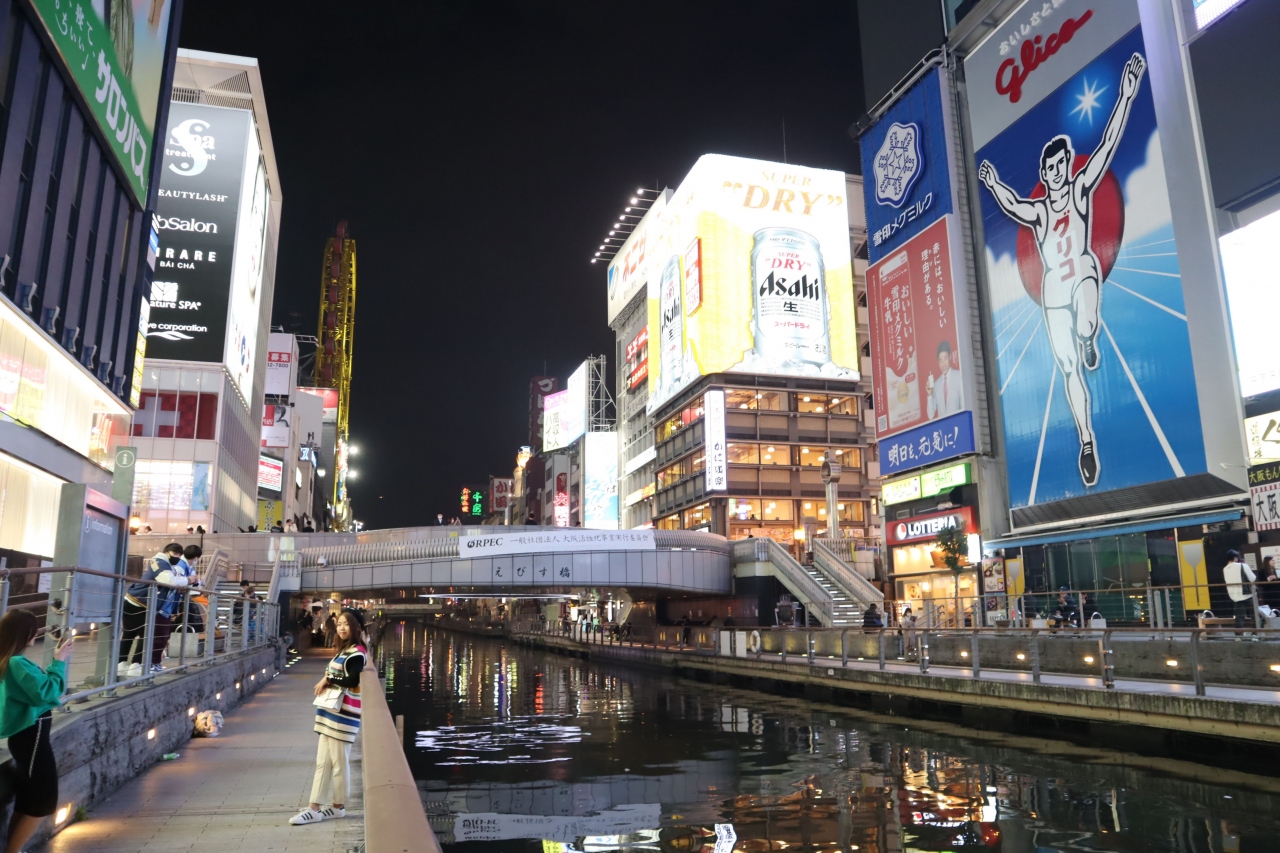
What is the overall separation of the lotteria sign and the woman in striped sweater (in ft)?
139

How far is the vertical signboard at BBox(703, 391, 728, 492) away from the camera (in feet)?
246

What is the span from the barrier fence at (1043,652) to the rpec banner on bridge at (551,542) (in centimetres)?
1267

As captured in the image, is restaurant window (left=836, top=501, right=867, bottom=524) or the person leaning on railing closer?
the person leaning on railing

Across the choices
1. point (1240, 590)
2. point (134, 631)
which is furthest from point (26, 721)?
point (1240, 590)

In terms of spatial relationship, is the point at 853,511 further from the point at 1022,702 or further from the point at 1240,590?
the point at 1240,590

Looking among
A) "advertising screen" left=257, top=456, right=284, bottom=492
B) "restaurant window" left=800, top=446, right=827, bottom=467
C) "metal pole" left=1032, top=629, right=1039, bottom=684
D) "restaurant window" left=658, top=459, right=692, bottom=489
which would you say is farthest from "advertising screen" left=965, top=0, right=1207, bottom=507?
"advertising screen" left=257, top=456, right=284, bottom=492

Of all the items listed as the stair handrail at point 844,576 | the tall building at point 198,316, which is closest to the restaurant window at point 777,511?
the stair handrail at point 844,576

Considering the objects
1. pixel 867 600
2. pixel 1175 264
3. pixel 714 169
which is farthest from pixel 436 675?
pixel 714 169

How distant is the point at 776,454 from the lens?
7806 cm

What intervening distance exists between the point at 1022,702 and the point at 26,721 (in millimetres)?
19607

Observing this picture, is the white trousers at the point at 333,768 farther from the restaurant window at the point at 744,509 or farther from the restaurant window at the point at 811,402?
the restaurant window at the point at 811,402

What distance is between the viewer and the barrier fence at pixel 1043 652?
56.8 ft

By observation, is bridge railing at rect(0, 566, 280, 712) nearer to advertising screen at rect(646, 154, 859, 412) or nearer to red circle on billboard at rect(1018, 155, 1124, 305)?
red circle on billboard at rect(1018, 155, 1124, 305)

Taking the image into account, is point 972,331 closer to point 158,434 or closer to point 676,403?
point 676,403
